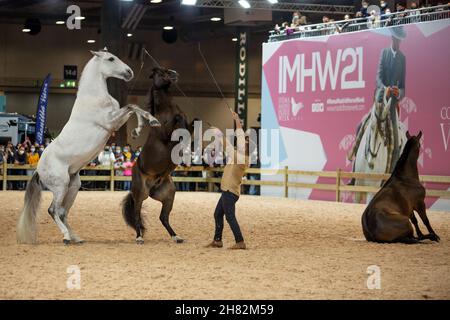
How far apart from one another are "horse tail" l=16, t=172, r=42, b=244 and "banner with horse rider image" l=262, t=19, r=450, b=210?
41.9ft

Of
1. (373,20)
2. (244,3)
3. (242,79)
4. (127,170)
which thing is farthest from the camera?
(242,79)

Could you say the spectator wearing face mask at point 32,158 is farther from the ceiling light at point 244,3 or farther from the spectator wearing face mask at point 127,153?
the ceiling light at point 244,3

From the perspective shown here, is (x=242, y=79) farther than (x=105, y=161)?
Yes

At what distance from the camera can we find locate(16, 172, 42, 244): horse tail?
41.2ft

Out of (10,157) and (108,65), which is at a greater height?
(108,65)

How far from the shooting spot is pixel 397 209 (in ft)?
41.3

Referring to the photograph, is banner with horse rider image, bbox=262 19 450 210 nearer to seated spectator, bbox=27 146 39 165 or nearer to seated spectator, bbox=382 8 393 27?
seated spectator, bbox=382 8 393 27

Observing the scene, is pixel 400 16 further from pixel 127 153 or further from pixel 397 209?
pixel 127 153

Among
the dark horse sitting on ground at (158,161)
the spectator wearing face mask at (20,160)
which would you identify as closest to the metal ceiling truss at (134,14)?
the spectator wearing face mask at (20,160)

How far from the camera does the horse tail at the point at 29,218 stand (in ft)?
41.2

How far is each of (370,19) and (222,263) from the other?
15.4 m

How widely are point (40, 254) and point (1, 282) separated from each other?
259 cm

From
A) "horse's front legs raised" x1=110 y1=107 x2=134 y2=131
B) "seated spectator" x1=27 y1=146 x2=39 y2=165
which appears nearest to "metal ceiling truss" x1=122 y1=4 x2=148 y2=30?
"seated spectator" x1=27 y1=146 x2=39 y2=165

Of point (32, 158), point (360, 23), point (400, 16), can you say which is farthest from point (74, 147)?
point (32, 158)
